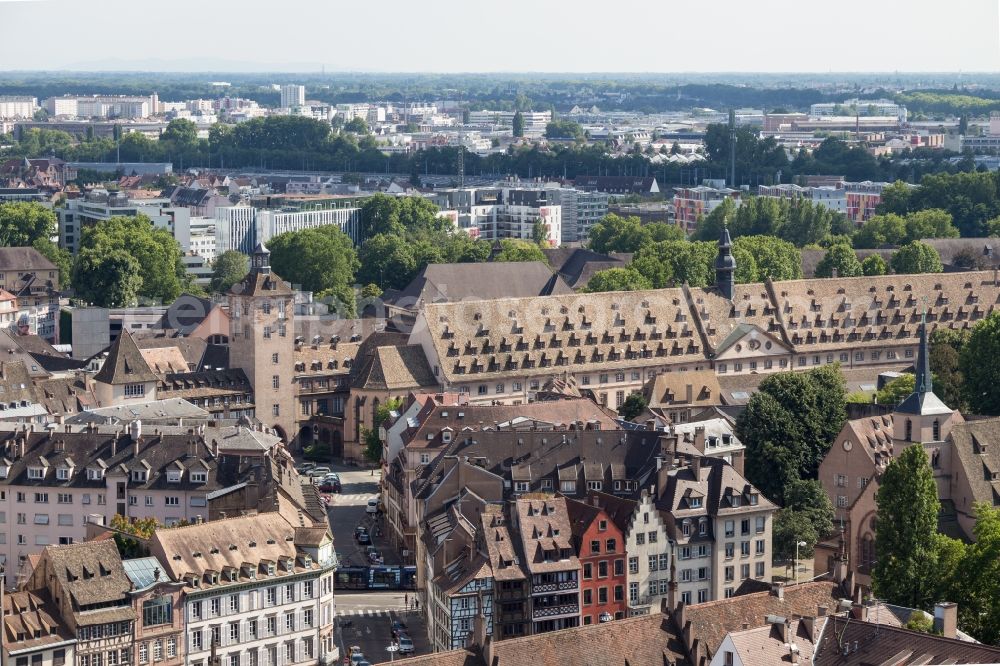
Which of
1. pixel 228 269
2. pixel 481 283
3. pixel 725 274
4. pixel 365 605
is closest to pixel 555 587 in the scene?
pixel 365 605

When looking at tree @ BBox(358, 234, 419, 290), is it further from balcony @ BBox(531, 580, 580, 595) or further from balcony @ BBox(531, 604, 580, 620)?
balcony @ BBox(531, 604, 580, 620)

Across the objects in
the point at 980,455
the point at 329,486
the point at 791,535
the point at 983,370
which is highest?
the point at 983,370

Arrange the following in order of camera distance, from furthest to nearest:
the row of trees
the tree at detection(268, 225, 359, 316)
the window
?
the tree at detection(268, 225, 359, 316) → the row of trees → the window

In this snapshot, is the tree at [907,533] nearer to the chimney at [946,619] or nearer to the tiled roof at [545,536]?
the tiled roof at [545,536]

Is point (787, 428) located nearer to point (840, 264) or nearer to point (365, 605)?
point (365, 605)

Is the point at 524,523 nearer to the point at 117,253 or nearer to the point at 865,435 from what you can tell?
the point at 865,435

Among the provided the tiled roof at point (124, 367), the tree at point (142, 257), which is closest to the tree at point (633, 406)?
the tiled roof at point (124, 367)

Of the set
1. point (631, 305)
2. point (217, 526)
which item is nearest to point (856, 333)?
point (631, 305)

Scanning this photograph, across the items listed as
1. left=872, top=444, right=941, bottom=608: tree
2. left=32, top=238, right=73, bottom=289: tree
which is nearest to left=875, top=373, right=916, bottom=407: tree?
left=872, top=444, right=941, bottom=608: tree
